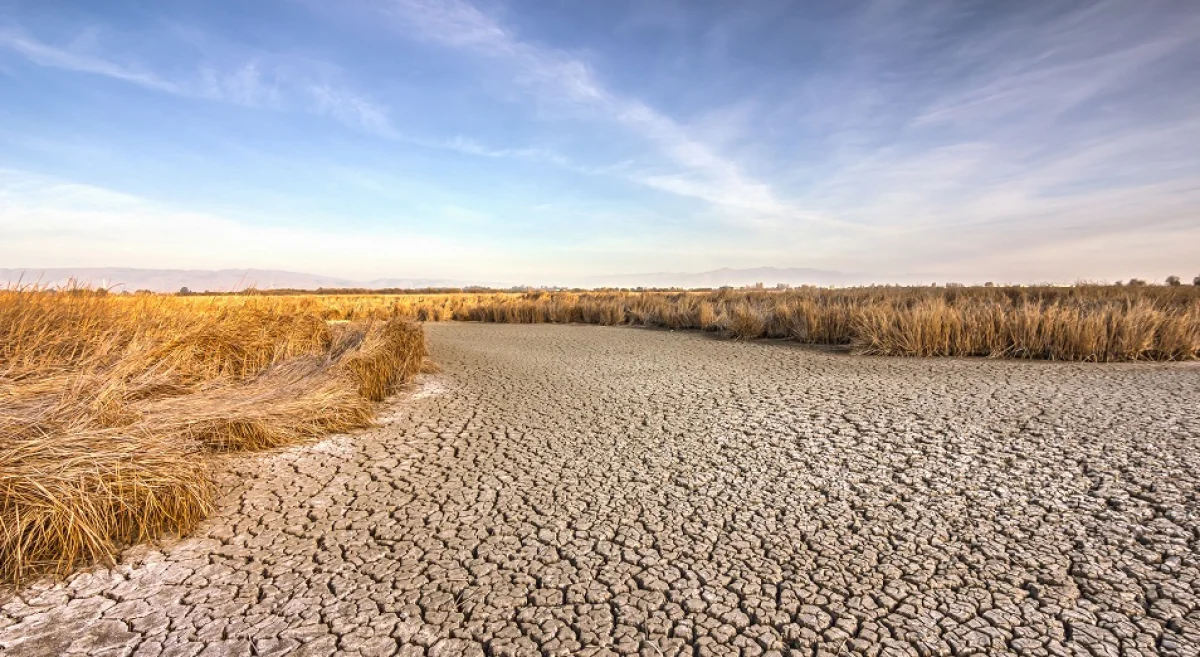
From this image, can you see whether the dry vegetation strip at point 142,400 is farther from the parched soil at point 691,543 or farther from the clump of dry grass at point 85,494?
the parched soil at point 691,543

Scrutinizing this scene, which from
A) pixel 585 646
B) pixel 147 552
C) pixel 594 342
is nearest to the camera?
pixel 585 646

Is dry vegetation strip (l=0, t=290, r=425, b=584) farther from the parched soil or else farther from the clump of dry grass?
the parched soil

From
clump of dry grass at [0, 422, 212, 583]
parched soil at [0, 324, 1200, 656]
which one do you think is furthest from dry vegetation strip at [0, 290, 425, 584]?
parched soil at [0, 324, 1200, 656]

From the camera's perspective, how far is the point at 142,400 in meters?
3.89

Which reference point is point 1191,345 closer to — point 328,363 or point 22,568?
point 328,363

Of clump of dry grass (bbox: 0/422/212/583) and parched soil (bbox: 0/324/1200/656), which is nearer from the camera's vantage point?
parched soil (bbox: 0/324/1200/656)

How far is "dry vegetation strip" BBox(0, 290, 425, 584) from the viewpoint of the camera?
96.6 inches

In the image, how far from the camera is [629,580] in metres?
2.25

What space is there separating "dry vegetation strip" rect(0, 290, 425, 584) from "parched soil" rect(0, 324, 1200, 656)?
238 millimetres

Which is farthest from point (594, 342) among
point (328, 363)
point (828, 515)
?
point (828, 515)

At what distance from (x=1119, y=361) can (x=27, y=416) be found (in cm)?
1040

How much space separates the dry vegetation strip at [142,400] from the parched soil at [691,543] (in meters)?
0.24

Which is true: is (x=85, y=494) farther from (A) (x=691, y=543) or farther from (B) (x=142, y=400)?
(A) (x=691, y=543)

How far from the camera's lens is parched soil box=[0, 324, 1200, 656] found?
6.31 ft
